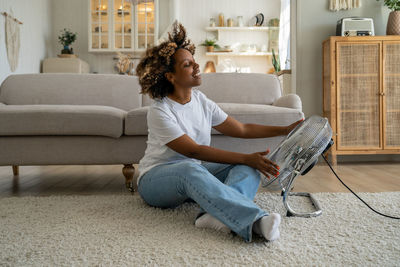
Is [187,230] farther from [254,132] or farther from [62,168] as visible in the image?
[62,168]

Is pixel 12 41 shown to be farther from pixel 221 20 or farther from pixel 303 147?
pixel 303 147

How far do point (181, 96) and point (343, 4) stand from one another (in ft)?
8.69

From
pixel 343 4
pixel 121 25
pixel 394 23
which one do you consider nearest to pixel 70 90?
pixel 343 4

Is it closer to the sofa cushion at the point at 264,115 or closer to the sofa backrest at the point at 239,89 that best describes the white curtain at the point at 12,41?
the sofa backrest at the point at 239,89

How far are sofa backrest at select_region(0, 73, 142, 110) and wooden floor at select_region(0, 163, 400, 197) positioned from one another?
0.54 metres

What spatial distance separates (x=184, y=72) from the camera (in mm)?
1504

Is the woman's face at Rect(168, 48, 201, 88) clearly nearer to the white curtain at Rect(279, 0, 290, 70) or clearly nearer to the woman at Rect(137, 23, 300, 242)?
the woman at Rect(137, 23, 300, 242)

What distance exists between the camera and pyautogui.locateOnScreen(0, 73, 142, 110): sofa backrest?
2.58m

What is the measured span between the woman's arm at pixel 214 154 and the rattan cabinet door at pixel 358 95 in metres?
2.13

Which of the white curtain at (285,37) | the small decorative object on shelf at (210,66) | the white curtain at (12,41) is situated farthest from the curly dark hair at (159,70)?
the small decorative object on shelf at (210,66)

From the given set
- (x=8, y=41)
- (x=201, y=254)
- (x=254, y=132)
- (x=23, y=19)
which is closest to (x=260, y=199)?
(x=254, y=132)

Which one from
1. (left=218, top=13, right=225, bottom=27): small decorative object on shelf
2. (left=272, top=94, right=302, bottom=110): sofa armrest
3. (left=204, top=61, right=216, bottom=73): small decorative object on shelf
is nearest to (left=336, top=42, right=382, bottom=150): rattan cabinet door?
(left=272, top=94, right=302, bottom=110): sofa armrest

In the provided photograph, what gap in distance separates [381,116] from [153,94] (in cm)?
242

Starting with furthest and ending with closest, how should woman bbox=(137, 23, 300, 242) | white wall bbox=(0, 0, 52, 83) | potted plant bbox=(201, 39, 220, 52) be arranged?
potted plant bbox=(201, 39, 220, 52) < white wall bbox=(0, 0, 52, 83) < woman bbox=(137, 23, 300, 242)
